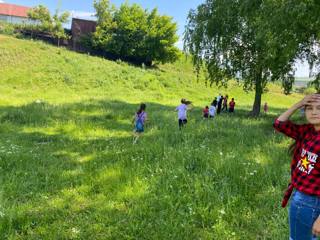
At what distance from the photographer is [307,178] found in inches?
119

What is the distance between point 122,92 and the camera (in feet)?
116

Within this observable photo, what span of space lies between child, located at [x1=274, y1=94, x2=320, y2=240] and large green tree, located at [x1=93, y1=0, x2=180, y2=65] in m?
53.7

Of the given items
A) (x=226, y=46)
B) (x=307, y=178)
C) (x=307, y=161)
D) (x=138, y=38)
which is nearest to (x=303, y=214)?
(x=307, y=178)

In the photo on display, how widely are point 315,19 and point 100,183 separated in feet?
23.7

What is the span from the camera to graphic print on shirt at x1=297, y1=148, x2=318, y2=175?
2995 mm

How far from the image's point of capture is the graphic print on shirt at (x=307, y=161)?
2.99 meters

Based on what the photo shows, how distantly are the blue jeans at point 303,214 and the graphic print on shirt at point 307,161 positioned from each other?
7.8 inches

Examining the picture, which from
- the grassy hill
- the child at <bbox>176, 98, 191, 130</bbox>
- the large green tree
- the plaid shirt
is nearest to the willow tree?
the child at <bbox>176, 98, 191, 130</bbox>

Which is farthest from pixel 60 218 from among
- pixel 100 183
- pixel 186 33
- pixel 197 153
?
pixel 186 33

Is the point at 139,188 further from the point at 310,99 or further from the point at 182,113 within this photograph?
the point at 182,113

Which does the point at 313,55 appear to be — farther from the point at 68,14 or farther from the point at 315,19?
the point at 68,14

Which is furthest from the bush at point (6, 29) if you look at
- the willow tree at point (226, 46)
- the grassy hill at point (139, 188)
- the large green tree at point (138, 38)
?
the grassy hill at point (139, 188)

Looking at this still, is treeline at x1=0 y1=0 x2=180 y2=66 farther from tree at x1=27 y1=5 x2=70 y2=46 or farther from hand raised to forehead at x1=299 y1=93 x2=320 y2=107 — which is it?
hand raised to forehead at x1=299 y1=93 x2=320 y2=107

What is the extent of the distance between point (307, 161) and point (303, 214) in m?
0.42
